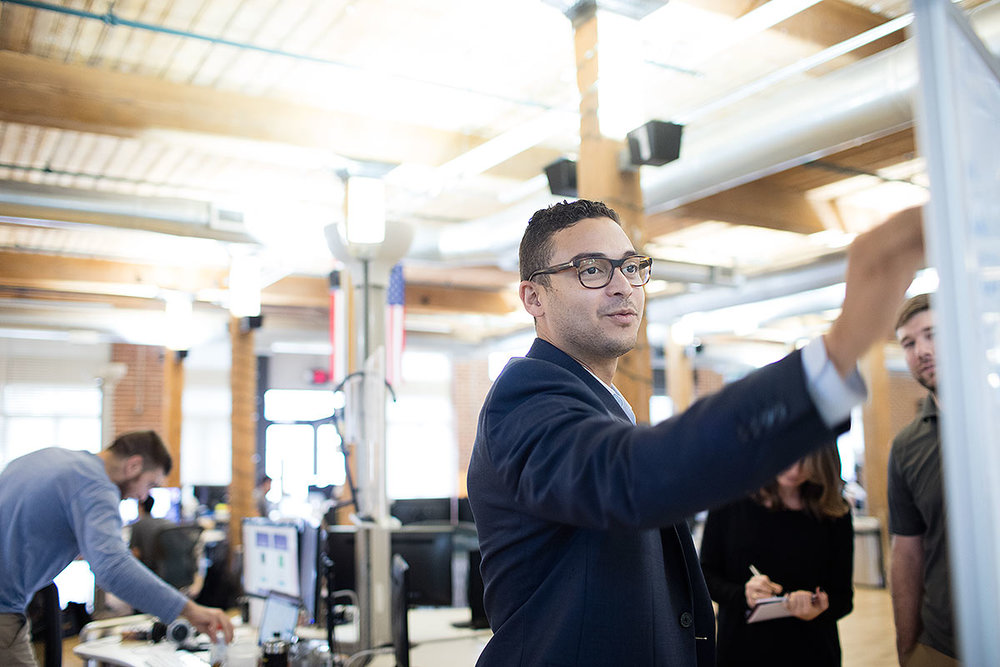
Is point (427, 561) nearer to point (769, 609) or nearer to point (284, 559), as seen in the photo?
point (284, 559)

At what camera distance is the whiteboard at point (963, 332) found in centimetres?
75

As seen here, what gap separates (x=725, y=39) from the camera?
137 inches

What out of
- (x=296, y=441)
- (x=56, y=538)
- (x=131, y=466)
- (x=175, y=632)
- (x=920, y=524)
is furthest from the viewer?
(x=296, y=441)

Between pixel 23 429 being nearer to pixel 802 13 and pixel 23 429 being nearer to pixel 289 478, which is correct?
pixel 289 478

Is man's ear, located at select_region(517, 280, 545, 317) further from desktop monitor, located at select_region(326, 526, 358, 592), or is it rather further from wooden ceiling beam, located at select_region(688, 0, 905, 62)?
desktop monitor, located at select_region(326, 526, 358, 592)

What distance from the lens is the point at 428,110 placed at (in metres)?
5.33

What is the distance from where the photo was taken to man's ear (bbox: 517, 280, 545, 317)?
1.42 metres

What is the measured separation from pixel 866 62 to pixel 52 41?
3945mm

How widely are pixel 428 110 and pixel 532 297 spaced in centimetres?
413

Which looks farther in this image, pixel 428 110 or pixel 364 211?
pixel 428 110

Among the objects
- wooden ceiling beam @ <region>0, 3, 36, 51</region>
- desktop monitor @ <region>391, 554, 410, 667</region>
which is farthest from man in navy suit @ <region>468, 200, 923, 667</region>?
wooden ceiling beam @ <region>0, 3, 36, 51</region>

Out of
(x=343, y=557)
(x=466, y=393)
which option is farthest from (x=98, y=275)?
(x=466, y=393)

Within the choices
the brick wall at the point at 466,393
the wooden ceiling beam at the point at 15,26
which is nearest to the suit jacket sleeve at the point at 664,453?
the wooden ceiling beam at the point at 15,26

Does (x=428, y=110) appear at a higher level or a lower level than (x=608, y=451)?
higher
